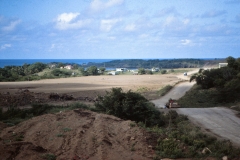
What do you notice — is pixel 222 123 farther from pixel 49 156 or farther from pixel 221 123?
pixel 49 156

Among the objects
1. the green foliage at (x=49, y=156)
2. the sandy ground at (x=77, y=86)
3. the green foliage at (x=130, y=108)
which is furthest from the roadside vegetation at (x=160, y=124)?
the sandy ground at (x=77, y=86)

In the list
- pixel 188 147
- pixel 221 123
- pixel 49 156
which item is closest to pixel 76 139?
pixel 49 156

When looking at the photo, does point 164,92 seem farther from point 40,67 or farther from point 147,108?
point 40,67

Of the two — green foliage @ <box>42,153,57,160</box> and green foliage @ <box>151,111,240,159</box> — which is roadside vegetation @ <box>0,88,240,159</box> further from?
green foliage @ <box>42,153,57,160</box>

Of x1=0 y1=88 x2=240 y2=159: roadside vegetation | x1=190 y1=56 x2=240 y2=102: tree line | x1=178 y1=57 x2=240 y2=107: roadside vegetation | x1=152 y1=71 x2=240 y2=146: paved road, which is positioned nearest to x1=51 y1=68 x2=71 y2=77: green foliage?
x1=190 y1=56 x2=240 y2=102: tree line

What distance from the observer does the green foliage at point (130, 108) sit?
17.6m

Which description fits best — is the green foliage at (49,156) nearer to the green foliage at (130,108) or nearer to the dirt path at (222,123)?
the dirt path at (222,123)

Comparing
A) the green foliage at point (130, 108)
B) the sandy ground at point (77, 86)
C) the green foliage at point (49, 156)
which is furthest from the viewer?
Answer: the sandy ground at point (77, 86)

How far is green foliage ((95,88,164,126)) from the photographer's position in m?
17.6

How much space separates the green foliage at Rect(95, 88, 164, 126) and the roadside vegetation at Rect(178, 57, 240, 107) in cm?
1519

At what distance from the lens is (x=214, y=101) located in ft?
116

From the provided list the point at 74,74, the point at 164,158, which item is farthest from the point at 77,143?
the point at 74,74

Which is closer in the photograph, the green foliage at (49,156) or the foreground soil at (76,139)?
the green foliage at (49,156)

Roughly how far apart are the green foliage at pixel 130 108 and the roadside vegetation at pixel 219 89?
49.8ft
